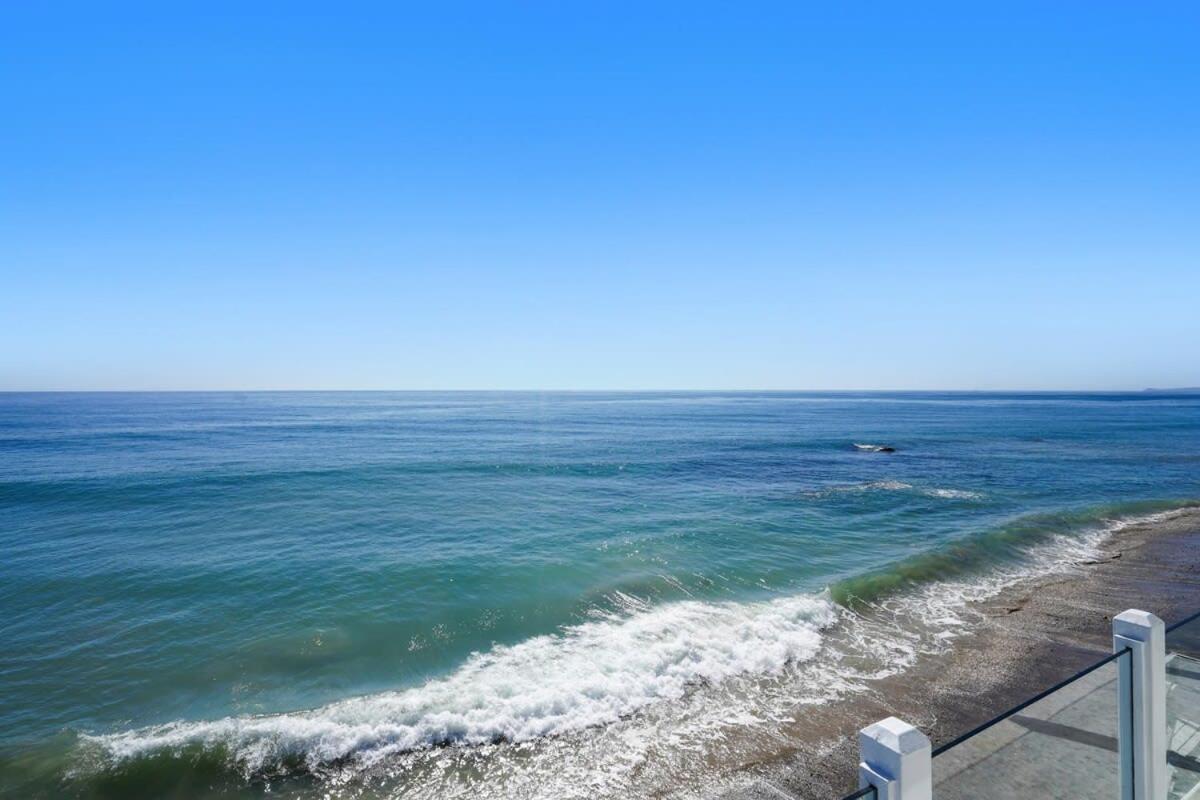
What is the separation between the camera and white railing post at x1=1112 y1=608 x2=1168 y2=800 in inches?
146

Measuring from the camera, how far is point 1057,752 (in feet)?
13.2

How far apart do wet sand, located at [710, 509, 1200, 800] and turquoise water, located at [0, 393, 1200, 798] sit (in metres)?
0.98

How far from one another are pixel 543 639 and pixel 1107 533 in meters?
22.1

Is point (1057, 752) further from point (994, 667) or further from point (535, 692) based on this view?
point (994, 667)

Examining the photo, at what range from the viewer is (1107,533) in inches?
867

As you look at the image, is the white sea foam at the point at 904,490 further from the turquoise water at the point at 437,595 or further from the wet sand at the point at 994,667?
the wet sand at the point at 994,667

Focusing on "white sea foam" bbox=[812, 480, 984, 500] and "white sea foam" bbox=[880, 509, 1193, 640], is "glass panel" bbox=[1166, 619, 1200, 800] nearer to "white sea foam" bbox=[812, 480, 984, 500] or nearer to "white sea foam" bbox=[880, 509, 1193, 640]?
"white sea foam" bbox=[880, 509, 1193, 640]

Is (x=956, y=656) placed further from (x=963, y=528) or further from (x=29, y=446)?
(x=29, y=446)

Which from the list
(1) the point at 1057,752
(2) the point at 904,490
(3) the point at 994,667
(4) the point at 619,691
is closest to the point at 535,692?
(4) the point at 619,691

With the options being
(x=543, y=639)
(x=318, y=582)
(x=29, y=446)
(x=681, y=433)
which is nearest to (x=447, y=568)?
(x=318, y=582)

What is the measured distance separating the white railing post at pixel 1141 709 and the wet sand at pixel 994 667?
16.0ft

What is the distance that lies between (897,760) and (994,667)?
11773mm

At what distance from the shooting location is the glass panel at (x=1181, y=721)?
4.04 m

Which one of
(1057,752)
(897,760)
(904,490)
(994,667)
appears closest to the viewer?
(897,760)
